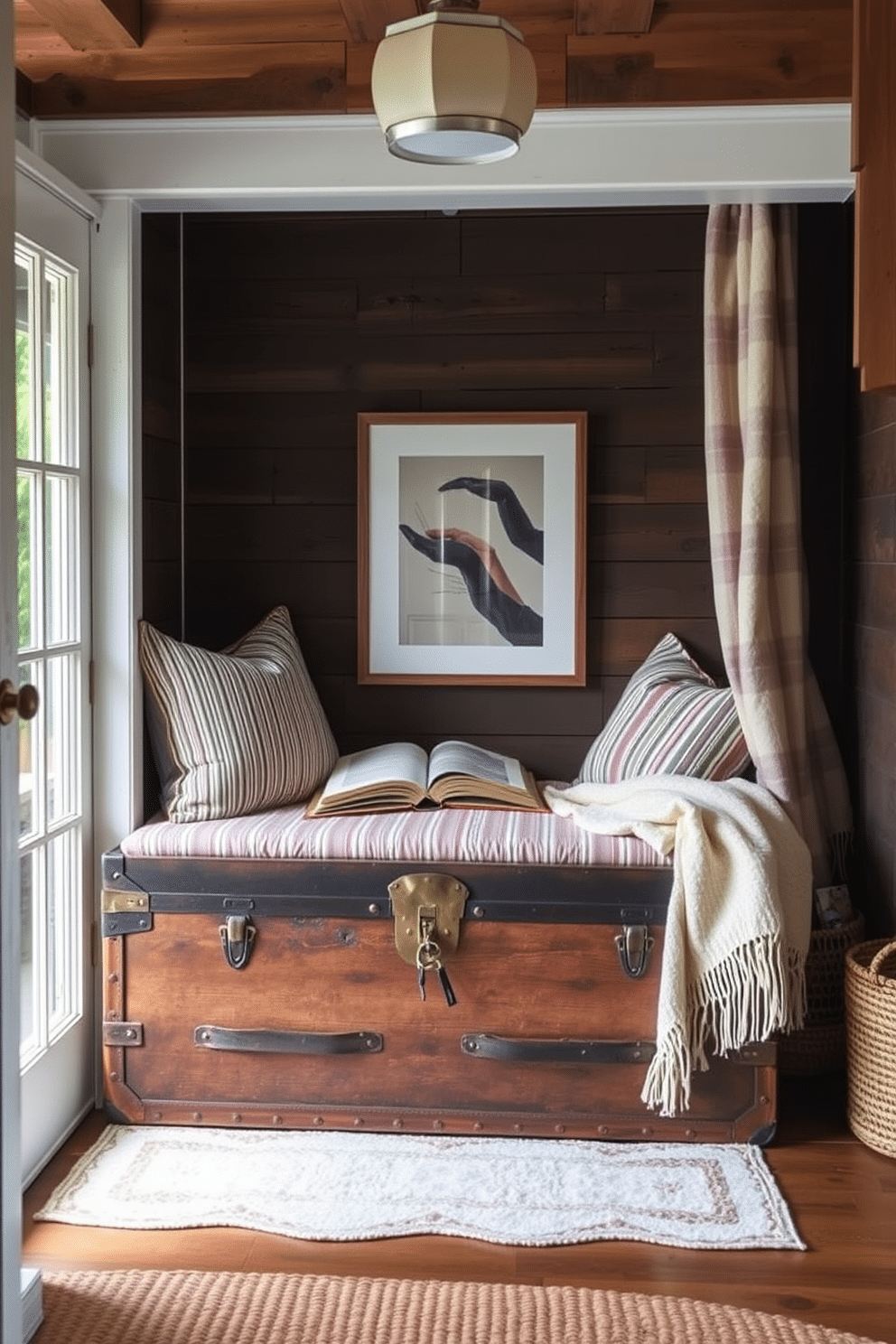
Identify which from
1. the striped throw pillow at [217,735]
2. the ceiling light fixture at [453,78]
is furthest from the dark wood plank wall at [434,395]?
the ceiling light fixture at [453,78]

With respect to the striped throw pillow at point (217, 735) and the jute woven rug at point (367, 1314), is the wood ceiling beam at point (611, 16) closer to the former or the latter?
the striped throw pillow at point (217, 735)

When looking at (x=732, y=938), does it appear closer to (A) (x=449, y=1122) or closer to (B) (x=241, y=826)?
(A) (x=449, y=1122)

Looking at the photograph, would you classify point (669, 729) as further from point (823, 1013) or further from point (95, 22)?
point (95, 22)

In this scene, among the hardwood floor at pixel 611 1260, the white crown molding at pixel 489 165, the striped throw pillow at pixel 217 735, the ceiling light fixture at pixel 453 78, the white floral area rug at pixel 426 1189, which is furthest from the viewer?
the striped throw pillow at pixel 217 735

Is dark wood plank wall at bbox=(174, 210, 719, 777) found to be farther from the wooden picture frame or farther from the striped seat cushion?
the striped seat cushion

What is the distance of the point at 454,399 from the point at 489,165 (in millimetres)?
799

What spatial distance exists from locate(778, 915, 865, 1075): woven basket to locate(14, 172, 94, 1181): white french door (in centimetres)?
164

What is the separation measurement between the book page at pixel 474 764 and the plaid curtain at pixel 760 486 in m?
0.58

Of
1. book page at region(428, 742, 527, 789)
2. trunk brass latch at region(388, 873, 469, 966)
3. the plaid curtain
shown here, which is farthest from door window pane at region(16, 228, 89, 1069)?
the plaid curtain

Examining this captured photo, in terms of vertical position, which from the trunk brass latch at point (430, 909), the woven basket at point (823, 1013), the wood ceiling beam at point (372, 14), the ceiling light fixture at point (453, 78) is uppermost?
the wood ceiling beam at point (372, 14)

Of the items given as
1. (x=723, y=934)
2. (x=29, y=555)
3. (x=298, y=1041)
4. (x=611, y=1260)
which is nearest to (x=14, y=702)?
(x=29, y=555)

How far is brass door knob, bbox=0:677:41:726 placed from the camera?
211 centimetres

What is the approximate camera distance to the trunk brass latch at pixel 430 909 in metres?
3.17

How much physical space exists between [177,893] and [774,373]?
1.77m
